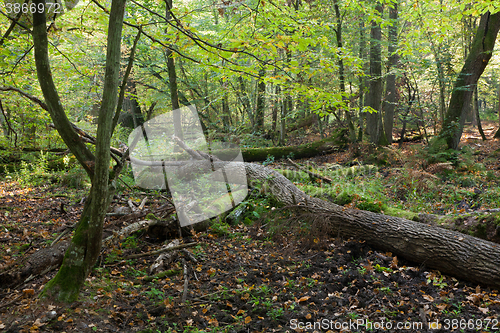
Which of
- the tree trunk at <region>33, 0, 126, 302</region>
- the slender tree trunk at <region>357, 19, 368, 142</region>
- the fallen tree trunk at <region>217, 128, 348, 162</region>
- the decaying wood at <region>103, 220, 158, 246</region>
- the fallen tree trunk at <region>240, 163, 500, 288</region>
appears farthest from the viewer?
the fallen tree trunk at <region>217, 128, 348, 162</region>

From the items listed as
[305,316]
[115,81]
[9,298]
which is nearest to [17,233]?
[9,298]

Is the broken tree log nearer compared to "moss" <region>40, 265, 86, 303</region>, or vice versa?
"moss" <region>40, 265, 86, 303</region>

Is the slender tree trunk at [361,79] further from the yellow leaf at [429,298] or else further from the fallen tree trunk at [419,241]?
the yellow leaf at [429,298]

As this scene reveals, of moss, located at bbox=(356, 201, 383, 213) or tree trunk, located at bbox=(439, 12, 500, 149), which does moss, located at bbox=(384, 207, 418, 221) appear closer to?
moss, located at bbox=(356, 201, 383, 213)

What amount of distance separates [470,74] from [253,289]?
9865mm

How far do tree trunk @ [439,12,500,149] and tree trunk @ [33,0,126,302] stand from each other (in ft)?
33.4

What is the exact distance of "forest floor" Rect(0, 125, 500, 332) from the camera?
3049 millimetres

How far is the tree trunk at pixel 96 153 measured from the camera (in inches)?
119

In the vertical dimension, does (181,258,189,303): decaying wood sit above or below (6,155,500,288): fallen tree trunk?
below

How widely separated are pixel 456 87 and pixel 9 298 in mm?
12174

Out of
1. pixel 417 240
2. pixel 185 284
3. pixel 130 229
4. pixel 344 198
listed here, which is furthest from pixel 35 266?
pixel 344 198

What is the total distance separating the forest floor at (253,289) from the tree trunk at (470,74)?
369 centimetres

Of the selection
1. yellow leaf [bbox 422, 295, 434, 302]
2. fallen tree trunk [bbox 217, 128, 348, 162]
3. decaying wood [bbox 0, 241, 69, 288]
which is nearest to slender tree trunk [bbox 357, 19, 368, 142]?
fallen tree trunk [bbox 217, 128, 348, 162]

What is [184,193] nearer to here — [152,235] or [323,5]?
[152,235]
